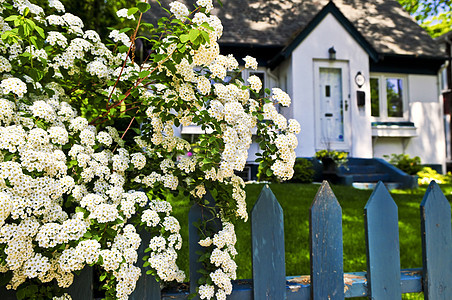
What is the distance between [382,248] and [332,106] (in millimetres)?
9394

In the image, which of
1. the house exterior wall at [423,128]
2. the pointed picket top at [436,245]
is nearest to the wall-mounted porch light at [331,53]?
the house exterior wall at [423,128]

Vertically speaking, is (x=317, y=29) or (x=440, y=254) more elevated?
(x=317, y=29)

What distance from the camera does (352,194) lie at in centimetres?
620

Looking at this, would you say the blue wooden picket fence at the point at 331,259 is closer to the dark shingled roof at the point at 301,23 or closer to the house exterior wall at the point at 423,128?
the dark shingled roof at the point at 301,23

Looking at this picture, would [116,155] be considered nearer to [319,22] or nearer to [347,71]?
[319,22]

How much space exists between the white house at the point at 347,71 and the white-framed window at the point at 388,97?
→ 0.03 meters

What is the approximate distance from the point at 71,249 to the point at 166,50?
79 cm

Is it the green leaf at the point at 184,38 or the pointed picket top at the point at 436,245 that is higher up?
the green leaf at the point at 184,38

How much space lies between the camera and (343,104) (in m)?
10.3

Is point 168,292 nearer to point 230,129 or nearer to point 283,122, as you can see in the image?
point 230,129

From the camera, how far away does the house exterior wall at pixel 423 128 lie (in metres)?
11.3

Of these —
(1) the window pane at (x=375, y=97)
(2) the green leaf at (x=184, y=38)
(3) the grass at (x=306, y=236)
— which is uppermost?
(1) the window pane at (x=375, y=97)

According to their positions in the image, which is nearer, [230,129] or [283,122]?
[230,129]

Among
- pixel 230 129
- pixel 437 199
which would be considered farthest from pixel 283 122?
pixel 437 199
